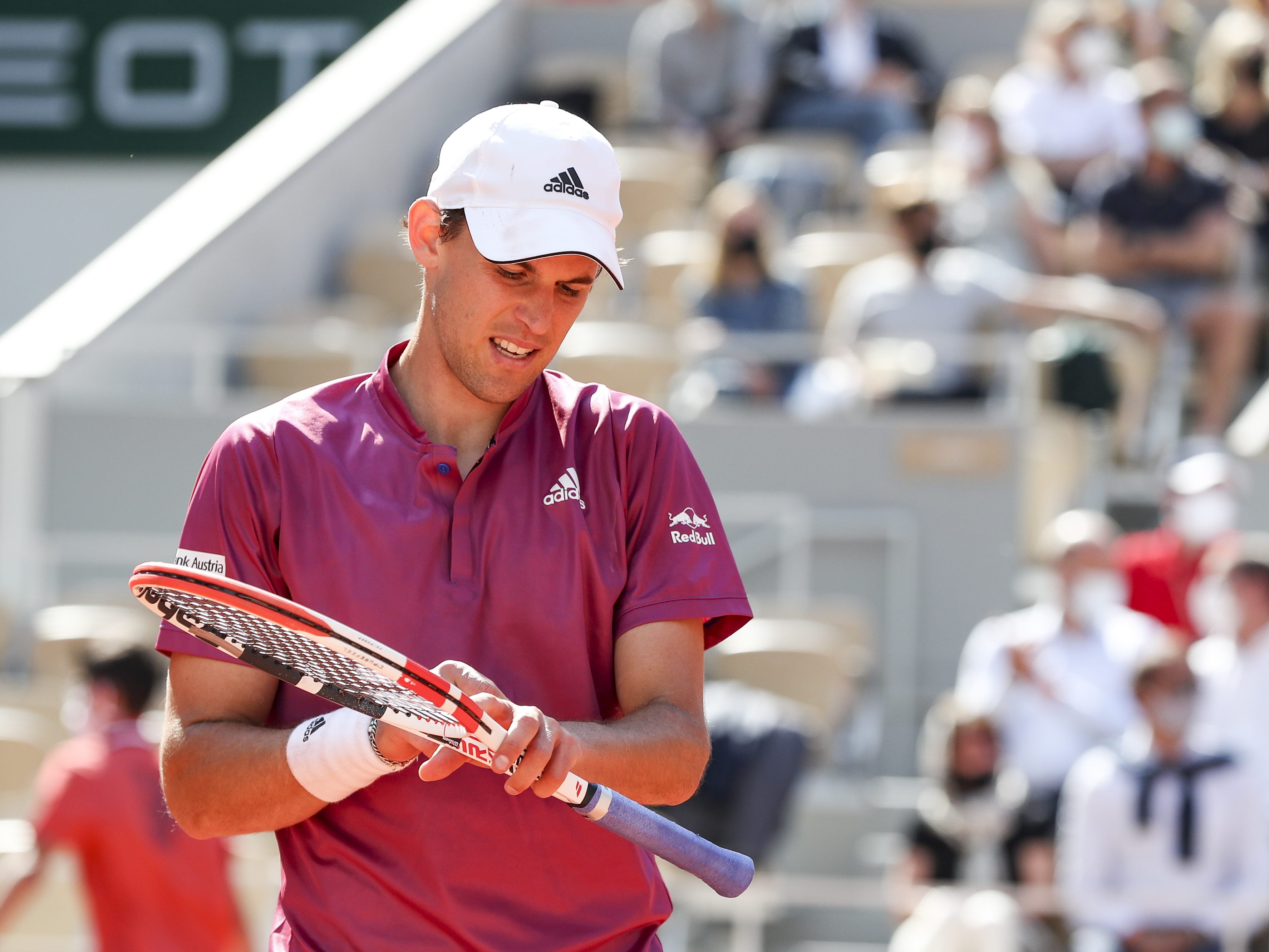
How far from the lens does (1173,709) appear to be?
6.27 meters

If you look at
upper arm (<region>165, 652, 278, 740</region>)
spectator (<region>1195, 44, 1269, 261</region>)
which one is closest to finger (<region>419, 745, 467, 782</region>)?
upper arm (<region>165, 652, 278, 740</region>)

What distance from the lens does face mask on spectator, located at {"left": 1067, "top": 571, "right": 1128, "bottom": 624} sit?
7.41m

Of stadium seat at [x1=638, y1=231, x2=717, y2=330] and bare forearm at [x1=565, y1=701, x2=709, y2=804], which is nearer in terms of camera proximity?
→ bare forearm at [x1=565, y1=701, x2=709, y2=804]

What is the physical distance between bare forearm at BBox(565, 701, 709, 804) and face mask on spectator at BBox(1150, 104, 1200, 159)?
25.7ft

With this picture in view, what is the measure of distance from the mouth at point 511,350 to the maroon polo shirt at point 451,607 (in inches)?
4.7

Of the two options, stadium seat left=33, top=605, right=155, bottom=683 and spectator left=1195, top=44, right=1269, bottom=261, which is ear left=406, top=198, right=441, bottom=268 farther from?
spectator left=1195, top=44, right=1269, bottom=261

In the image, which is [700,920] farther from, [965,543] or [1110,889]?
[965,543]

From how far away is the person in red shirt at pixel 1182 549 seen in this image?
26.2ft

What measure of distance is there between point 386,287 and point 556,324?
8.66 metres

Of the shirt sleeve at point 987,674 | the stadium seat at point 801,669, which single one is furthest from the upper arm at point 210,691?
the stadium seat at point 801,669

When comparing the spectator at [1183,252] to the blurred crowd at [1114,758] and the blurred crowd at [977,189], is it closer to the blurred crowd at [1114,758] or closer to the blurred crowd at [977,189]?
the blurred crowd at [977,189]

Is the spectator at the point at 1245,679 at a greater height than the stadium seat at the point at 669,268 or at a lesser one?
lesser

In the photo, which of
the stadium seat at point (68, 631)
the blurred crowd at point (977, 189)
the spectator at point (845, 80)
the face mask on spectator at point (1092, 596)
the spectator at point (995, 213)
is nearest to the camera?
the face mask on spectator at point (1092, 596)

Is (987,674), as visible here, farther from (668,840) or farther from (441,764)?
(441,764)
